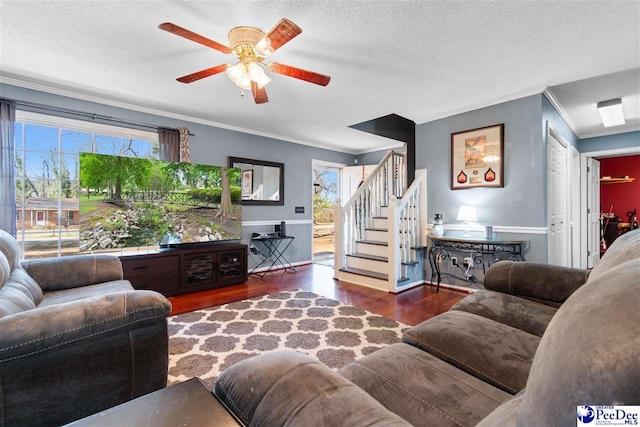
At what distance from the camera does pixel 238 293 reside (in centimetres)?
364

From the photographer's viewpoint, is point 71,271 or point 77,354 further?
point 71,271

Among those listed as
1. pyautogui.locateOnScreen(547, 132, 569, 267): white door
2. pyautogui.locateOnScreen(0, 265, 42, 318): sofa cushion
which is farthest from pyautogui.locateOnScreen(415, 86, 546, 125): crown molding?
pyautogui.locateOnScreen(0, 265, 42, 318): sofa cushion

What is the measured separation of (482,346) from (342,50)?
2.35 m

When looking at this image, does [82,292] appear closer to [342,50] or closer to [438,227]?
[342,50]

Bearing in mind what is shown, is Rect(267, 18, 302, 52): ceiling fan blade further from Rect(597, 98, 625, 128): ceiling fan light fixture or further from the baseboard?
Rect(597, 98, 625, 128): ceiling fan light fixture

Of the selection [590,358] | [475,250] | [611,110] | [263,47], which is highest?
[611,110]

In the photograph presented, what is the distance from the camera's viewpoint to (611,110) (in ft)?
11.7

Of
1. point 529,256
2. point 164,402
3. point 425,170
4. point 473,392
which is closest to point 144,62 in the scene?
point 164,402

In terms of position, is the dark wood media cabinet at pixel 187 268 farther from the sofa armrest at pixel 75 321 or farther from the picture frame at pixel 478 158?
the picture frame at pixel 478 158

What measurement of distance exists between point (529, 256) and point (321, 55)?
316cm

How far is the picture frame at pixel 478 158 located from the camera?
3.45 meters

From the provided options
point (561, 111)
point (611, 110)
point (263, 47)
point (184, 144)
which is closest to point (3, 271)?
point (263, 47)

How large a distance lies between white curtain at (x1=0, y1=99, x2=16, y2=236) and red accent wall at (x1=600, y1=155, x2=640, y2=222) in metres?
10.7

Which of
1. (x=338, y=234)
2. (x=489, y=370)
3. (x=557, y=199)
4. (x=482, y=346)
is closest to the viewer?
(x=489, y=370)
